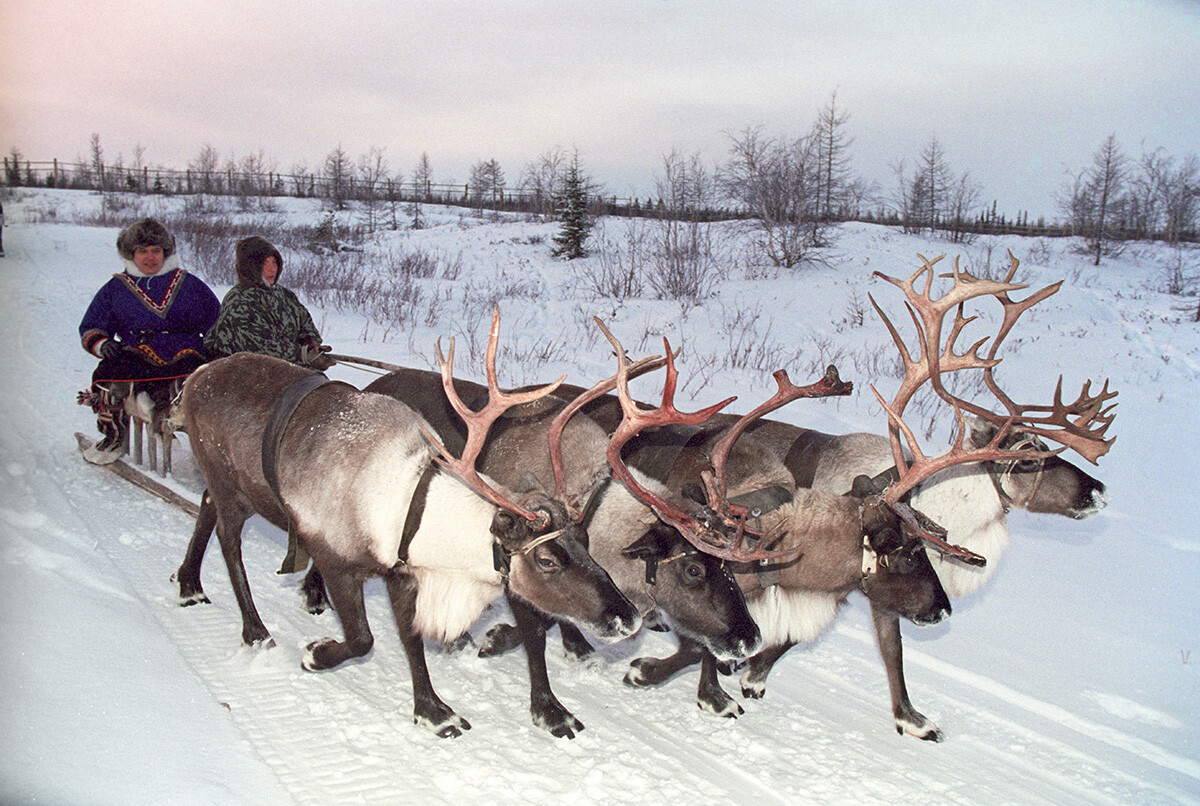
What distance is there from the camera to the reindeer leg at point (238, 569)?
4.09m

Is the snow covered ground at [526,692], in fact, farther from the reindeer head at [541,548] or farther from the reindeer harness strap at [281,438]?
the reindeer head at [541,548]

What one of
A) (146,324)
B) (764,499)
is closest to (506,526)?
(764,499)

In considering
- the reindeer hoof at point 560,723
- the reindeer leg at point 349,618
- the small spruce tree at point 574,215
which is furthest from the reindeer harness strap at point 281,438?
the small spruce tree at point 574,215

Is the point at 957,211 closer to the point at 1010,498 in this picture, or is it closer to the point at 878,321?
the point at 878,321

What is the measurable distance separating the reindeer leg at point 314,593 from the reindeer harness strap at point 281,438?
60 cm

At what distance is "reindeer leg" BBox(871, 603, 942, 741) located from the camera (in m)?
4.01

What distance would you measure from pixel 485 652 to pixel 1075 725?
306 centimetres

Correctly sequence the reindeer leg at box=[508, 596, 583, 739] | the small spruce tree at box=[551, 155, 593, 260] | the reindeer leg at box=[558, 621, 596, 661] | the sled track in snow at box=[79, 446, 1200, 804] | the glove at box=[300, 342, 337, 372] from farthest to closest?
the small spruce tree at box=[551, 155, 593, 260] → the glove at box=[300, 342, 337, 372] → the reindeer leg at box=[558, 621, 596, 661] → the reindeer leg at box=[508, 596, 583, 739] → the sled track in snow at box=[79, 446, 1200, 804]

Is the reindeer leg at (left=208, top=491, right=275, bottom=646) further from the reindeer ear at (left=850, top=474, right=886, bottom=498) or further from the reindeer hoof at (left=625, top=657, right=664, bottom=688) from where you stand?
the reindeer ear at (left=850, top=474, right=886, bottom=498)

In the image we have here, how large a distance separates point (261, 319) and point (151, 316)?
3.09ft

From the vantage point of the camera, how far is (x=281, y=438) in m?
3.97

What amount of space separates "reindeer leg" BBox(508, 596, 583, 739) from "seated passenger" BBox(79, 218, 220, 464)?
374 centimetres

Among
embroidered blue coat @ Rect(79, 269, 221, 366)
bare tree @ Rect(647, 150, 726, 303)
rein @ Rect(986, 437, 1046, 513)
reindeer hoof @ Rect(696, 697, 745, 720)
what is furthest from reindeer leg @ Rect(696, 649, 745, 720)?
bare tree @ Rect(647, 150, 726, 303)

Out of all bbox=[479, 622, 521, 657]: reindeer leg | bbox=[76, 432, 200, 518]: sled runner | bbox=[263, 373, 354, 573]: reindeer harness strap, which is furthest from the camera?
bbox=[76, 432, 200, 518]: sled runner
